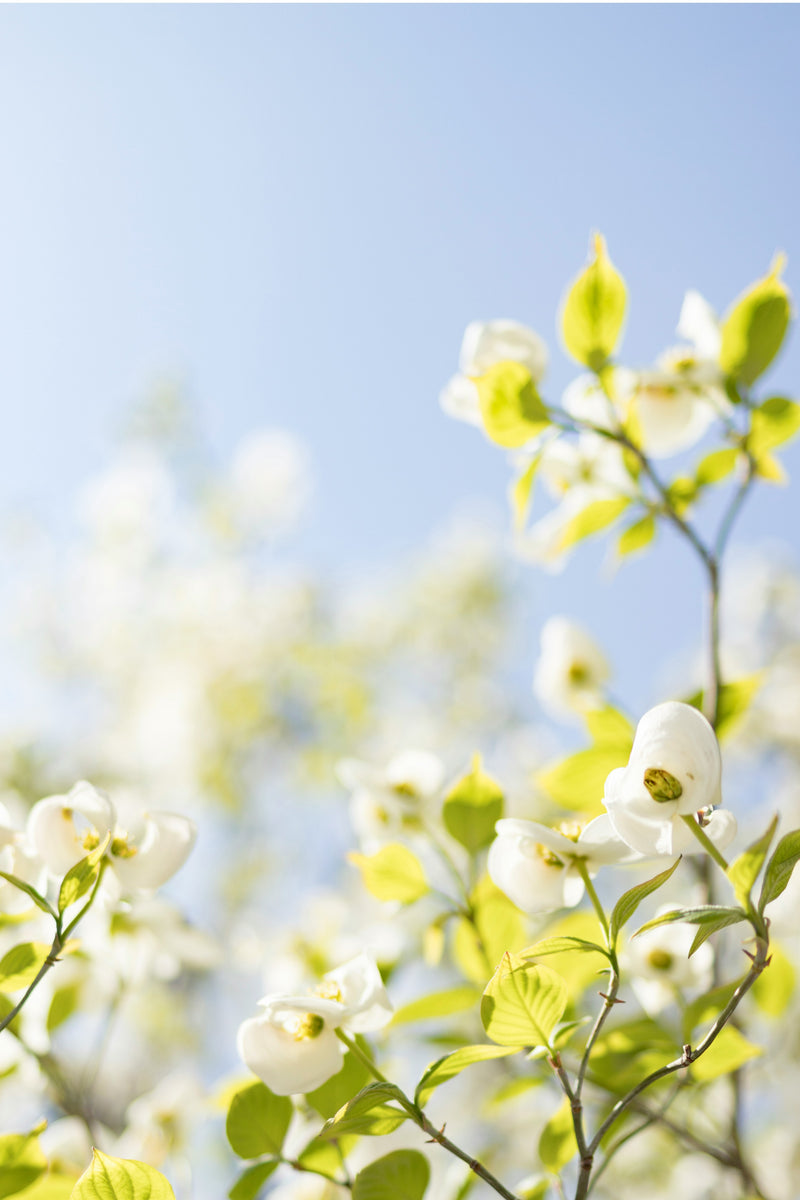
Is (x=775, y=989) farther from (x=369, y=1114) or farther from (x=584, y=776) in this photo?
(x=369, y=1114)

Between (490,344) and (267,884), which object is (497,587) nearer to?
(267,884)

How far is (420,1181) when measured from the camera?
0.34 m

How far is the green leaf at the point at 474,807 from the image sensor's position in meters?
0.45

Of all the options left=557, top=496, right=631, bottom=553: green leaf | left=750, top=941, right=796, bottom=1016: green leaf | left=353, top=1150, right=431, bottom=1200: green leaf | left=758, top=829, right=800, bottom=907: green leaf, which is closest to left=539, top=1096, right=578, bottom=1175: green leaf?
left=353, top=1150, right=431, bottom=1200: green leaf

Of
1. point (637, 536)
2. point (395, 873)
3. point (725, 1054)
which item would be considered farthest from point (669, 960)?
point (637, 536)

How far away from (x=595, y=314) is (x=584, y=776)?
283mm

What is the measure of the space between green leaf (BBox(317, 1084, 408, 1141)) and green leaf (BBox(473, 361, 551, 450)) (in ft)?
1.23

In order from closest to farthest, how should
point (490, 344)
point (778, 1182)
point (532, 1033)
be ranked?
point (532, 1033) < point (490, 344) < point (778, 1182)

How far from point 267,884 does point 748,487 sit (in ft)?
12.3

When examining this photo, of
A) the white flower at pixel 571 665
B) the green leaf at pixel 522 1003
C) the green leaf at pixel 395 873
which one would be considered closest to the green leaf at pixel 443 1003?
the green leaf at pixel 395 873

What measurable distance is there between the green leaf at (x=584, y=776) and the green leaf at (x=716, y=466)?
0.25 metres

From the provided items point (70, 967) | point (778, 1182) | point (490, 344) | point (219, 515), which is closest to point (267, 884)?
point (219, 515)

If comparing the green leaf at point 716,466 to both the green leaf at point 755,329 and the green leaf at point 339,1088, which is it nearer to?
the green leaf at point 755,329

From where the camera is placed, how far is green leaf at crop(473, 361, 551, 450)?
1.73ft
